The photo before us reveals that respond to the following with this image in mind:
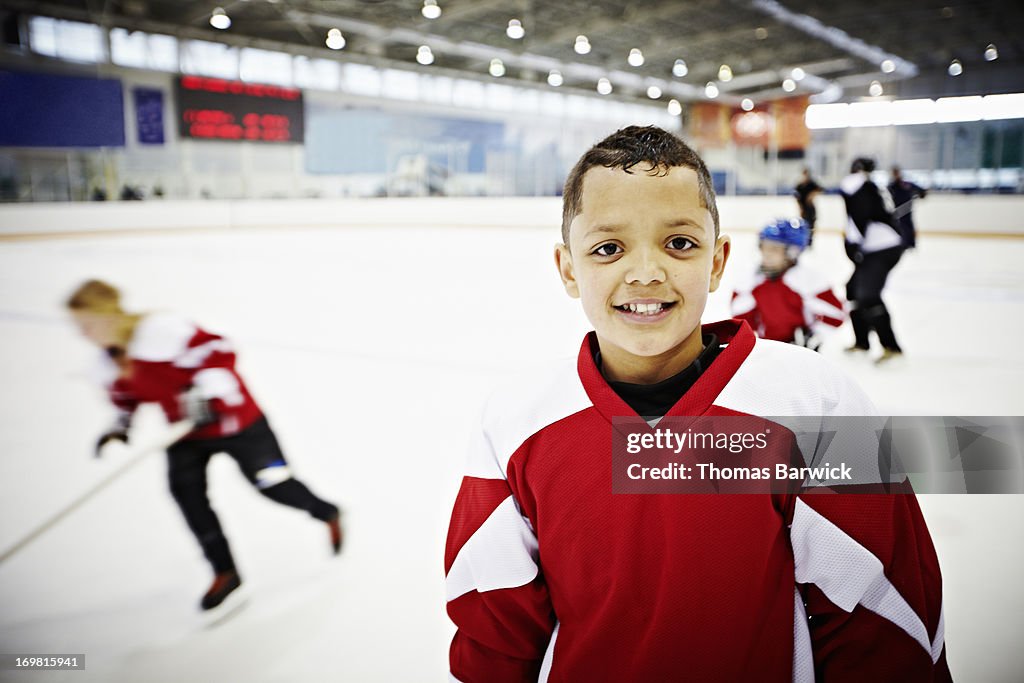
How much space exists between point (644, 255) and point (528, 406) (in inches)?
9.4

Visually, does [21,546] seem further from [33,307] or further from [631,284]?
[33,307]

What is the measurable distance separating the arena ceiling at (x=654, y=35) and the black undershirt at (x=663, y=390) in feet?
54.6

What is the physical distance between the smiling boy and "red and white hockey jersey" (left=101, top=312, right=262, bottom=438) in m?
1.05

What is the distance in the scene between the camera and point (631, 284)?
0.89 metres

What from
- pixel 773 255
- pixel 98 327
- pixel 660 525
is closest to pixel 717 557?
pixel 660 525

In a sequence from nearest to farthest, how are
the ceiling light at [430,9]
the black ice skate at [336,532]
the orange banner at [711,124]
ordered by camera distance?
the black ice skate at [336,532] → the ceiling light at [430,9] → the orange banner at [711,124]

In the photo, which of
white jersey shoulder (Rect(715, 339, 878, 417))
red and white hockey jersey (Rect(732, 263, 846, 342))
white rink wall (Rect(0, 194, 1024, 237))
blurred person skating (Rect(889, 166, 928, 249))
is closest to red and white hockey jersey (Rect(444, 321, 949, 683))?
white jersey shoulder (Rect(715, 339, 878, 417))

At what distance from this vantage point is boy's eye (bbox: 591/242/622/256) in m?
0.90

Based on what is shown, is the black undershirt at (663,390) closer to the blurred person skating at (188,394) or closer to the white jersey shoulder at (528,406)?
the white jersey shoulder at (528,406)

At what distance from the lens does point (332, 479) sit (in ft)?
8.95

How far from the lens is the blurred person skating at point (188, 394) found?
1712 millimetres

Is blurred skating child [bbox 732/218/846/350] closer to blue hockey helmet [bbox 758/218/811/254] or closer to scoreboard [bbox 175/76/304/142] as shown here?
blue hockey helmet [bbox 758/218/811/254]

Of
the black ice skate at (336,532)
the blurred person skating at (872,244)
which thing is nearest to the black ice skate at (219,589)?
the black ice skate at (336,532)

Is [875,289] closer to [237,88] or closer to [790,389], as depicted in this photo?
[790,389]
